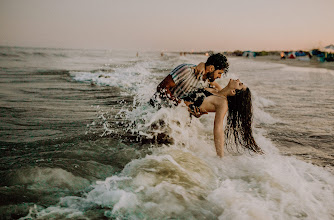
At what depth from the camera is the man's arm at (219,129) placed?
3990 mm

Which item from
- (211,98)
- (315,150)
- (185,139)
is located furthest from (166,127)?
(315,150)

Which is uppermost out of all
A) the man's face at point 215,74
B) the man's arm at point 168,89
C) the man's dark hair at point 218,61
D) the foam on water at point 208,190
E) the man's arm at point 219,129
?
the man's dark hair at point 218,61

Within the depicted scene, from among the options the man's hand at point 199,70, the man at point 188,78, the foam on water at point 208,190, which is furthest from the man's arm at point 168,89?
the foam on water at point 208,190

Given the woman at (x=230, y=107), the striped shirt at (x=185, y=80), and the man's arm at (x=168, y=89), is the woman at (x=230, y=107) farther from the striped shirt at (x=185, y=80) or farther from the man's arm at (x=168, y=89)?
the man's arm at (x=168, y=89)

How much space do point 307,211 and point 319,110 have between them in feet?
21.9

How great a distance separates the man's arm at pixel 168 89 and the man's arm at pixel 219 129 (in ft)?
3.49

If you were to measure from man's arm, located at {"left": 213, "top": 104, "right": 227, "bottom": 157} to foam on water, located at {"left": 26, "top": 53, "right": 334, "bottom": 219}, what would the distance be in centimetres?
22

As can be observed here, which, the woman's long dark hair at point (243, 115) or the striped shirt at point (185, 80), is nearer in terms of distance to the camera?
the woman's long dark hair at point (243, 115)

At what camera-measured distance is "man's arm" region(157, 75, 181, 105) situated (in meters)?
4.81

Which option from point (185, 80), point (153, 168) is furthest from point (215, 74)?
point (153, 168)

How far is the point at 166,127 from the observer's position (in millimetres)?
5117

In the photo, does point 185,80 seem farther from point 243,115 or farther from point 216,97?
point 243,115

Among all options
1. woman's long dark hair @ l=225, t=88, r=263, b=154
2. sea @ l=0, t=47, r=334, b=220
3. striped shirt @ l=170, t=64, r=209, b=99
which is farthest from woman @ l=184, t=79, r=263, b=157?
sea @ l=0, t=47, r=334, b=220

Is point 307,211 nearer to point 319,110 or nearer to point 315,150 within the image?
point 315,150
